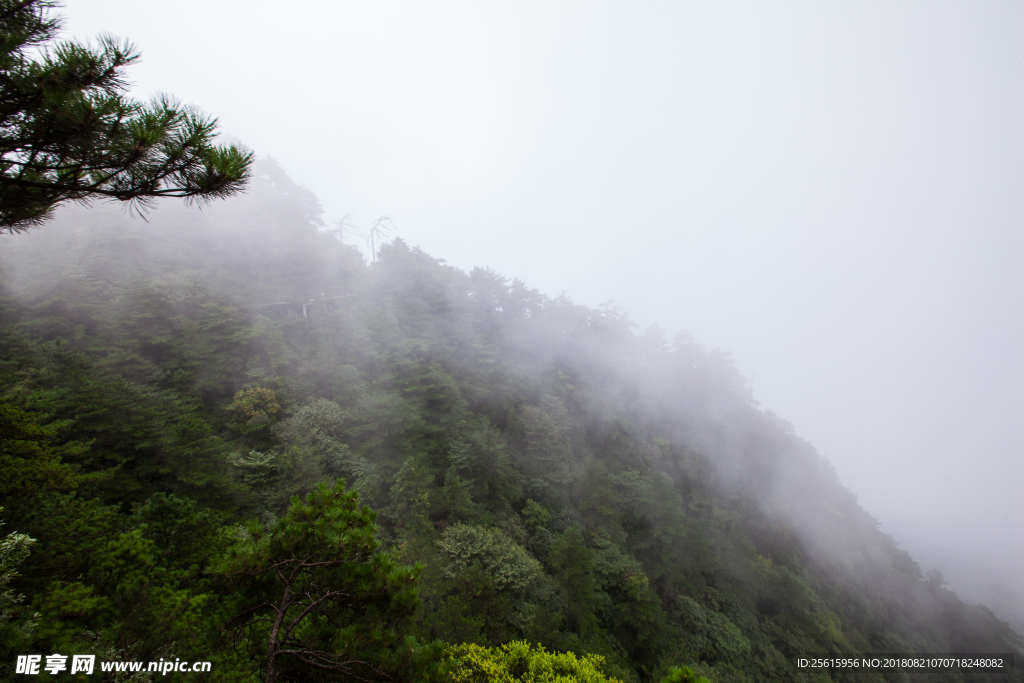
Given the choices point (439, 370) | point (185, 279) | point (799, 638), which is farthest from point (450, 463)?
point (799, 638)

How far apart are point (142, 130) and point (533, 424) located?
57.8 feet

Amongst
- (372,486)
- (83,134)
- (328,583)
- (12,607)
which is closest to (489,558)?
(372,486)

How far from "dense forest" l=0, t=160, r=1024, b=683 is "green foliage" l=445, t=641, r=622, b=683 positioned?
0.28 feet

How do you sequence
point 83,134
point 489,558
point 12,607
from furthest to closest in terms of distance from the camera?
point 489,558 < point 12,607 < point 83,134

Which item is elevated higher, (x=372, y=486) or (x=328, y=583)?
(x=372, y=486)

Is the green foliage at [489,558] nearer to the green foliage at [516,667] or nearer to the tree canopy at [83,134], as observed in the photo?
the green foliage at [516,667]

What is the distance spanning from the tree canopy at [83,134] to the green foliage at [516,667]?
27.4 ft

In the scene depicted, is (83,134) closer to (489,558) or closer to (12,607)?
(12,607)

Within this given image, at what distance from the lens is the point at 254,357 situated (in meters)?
13.9

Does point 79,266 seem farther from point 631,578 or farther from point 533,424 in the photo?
point 631,578

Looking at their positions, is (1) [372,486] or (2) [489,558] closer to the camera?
(2) [489,558]

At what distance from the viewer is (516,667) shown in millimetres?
6738

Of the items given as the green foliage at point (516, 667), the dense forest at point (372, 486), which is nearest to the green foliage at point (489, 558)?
the dense forest at point (372, 486)

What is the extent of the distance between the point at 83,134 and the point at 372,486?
12.1m
